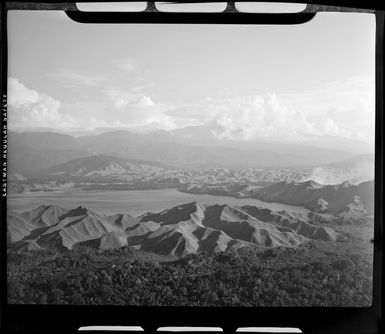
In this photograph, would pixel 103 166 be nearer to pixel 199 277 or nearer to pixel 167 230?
pixel 167 230

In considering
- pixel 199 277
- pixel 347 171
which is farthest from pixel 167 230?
pixel 347 171

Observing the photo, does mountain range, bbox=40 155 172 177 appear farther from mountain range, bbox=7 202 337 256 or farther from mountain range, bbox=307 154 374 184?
mountain range, bbox=307 154 374 184

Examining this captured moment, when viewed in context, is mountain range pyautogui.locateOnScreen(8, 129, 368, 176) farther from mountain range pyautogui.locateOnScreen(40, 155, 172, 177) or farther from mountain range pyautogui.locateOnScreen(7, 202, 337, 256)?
mountain range pyautogui.locateOnScreen(7, 202, 337, 256)

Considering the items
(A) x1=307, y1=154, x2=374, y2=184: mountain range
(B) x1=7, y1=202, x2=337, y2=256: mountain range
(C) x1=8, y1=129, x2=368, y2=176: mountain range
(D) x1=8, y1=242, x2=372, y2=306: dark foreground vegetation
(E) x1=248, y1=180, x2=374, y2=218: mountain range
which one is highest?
(C) x1=8, y1=129, x2=368, y2=176: mountain range

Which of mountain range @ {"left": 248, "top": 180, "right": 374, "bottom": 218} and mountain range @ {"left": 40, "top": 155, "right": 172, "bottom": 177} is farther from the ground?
mountain range @ {"left": 40, "top": 155, "right": 172, "bottom": 177}

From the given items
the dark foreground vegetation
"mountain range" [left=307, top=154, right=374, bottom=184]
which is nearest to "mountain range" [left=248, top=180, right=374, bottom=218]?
"mountain range" [left=307, top=154, right=374, bottom=184]

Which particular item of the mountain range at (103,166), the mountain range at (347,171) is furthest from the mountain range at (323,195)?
the mountain range at (103,166)
